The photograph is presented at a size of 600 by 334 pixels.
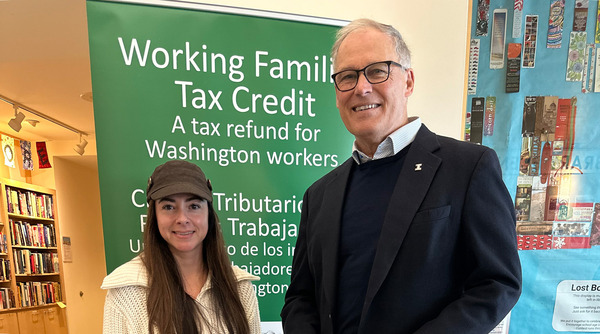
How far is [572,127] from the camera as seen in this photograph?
1.89 m

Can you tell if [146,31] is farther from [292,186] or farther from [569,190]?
[569,190]

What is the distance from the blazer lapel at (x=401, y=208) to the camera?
0.87 m

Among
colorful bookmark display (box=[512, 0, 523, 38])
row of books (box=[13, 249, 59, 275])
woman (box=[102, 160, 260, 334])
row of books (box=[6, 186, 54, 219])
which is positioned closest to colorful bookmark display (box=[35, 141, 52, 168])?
row of books (box=[6, 186, 54, 219])

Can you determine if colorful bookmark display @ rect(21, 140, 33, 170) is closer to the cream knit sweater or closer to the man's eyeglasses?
the cream knit sweater

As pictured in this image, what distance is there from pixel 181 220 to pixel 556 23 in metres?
2.25

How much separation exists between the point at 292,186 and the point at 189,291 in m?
0.66

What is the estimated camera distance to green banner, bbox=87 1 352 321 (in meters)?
1.45

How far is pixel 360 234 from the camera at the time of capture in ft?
3.29

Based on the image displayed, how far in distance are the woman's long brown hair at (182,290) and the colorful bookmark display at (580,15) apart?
2.25m

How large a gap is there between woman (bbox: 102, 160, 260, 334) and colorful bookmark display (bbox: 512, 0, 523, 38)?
1.90 meters

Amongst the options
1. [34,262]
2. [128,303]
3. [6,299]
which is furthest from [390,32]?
[34,262]

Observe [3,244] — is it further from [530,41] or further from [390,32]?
[530,41]

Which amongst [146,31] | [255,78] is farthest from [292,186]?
[146,31]

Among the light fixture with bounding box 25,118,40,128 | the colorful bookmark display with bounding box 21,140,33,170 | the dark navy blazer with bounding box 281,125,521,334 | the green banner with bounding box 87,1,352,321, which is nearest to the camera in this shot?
the dark navy blazer with bounding box 281,125,521,334
